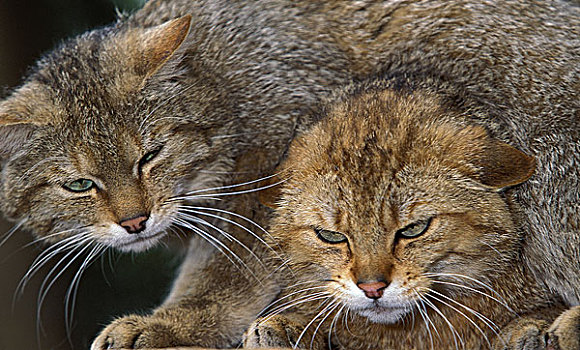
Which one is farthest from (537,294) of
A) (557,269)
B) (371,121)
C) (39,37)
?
(39,37)

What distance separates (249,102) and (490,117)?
78cm

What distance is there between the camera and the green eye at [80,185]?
83.0 inches

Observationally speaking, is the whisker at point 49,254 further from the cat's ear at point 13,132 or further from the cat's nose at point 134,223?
the cat's ear at point 13,132

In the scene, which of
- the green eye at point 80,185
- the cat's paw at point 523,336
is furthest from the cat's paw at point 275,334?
the green eye at point 80,185

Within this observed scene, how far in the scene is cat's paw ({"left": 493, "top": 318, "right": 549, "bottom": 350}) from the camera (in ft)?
6.10

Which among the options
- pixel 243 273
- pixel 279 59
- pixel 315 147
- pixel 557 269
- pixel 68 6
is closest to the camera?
pixel 557 269

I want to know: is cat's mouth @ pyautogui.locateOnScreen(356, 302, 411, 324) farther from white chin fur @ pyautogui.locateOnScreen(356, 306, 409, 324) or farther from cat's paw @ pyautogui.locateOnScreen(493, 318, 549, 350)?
cat's paw @ pyautogui.locateOnScreen(493, 318, 549, 350)

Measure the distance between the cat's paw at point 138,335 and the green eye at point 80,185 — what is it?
427 millimetres

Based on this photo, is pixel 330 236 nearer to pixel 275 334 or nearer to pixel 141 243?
pixel 275 334

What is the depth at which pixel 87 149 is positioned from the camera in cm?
206

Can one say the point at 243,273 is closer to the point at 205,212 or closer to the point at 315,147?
the point at 205,212

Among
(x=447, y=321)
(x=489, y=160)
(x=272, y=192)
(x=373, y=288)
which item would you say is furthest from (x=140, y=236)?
(x=489, y=160)

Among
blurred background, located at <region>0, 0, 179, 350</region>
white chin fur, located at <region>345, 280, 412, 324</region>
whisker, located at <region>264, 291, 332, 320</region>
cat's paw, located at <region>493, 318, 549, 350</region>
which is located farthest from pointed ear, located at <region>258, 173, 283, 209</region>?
cat's paw, located at <region>493, 318, 549, 350</region>

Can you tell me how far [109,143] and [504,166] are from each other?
113 centimetres
